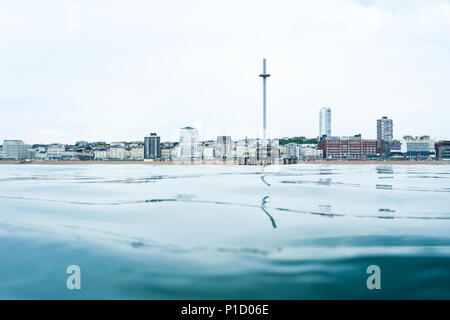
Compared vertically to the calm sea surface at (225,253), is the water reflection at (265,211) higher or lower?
higher

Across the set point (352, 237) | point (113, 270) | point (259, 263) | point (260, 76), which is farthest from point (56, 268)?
point (260, 76)

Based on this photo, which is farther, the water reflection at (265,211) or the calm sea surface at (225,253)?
the water reflection at (265,211)

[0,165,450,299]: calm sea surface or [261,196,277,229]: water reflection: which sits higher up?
[261,196,277,229]: water reflection

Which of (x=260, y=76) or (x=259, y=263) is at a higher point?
(x=260, y=76)

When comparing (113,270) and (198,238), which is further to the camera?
(198,238)

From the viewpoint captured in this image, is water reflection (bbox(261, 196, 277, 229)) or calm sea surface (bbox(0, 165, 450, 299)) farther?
water reflection (bbox(261, 196, 277, 229))

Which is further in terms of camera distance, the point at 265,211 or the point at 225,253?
the point at 265,211
